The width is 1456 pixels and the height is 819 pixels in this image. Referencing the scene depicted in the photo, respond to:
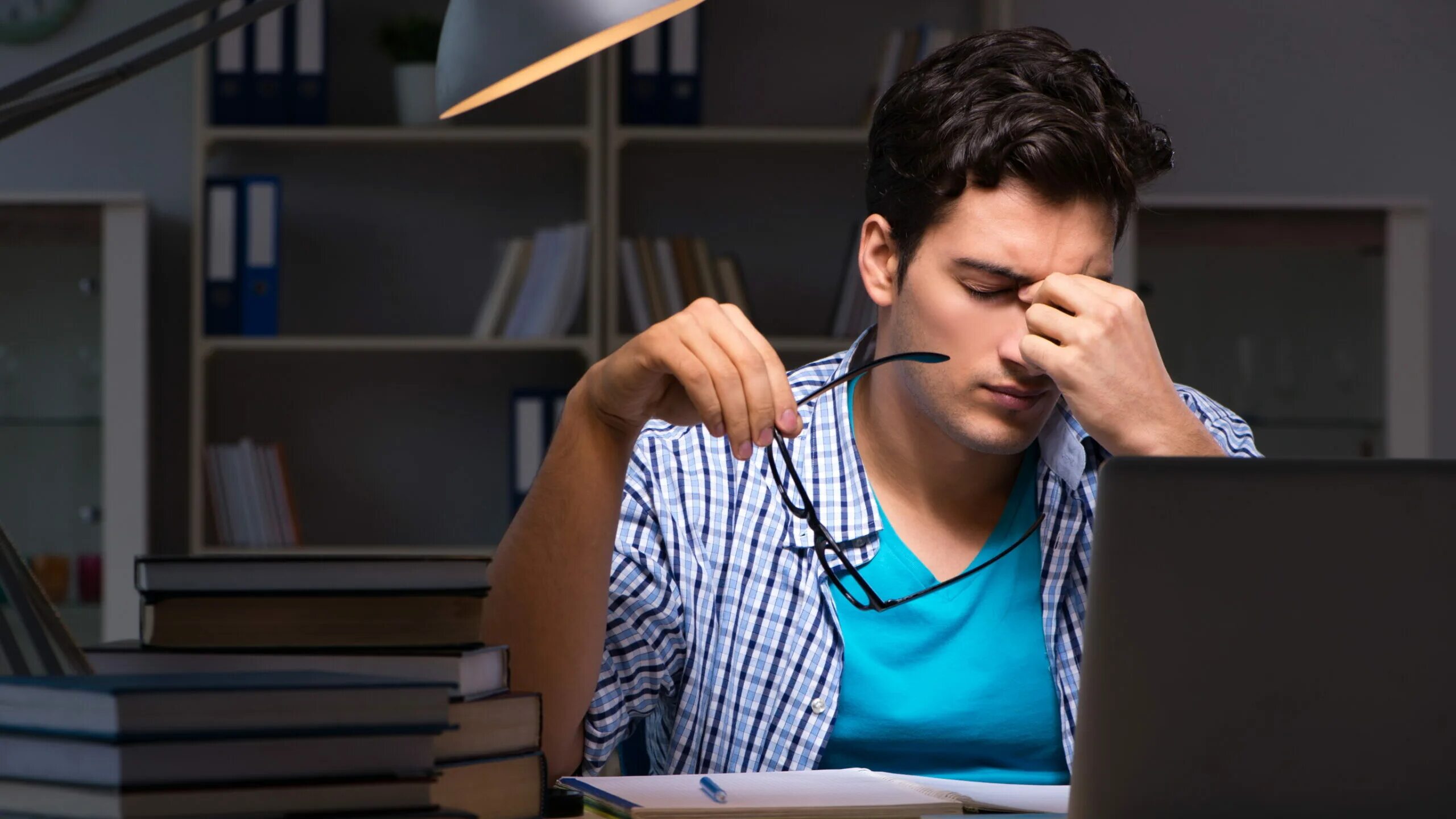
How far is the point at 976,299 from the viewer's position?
1419 millimetres

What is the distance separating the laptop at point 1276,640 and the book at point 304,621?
0.38m

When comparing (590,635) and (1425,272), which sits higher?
(1425,272)

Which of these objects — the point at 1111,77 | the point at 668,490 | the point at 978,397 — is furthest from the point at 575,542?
the point at 1111,77

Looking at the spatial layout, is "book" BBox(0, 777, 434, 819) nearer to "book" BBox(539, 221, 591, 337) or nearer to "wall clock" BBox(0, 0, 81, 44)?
"book" BBox(539, 221, 591, 337)

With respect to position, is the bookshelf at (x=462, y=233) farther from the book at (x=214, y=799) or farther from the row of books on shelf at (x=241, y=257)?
the book at (x=214, y=799)

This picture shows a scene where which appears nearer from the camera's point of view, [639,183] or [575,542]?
[575,542]

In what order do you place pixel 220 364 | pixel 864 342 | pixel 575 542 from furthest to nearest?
pixel 220 364 < pixel 864 342 < pixel 575 542

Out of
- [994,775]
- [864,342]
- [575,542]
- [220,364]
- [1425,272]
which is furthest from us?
[220,364]

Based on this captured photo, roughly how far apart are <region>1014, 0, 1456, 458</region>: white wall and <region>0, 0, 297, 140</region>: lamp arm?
304cm

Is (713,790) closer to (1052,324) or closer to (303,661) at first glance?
(303,661)

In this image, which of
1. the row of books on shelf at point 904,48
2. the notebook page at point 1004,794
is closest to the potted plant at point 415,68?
the row of books on shelf at point 904,48

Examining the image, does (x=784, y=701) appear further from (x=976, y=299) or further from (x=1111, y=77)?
(x=1111, y=77)

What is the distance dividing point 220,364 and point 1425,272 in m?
2.76

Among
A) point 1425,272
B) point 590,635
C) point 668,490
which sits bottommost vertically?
point 590,635
